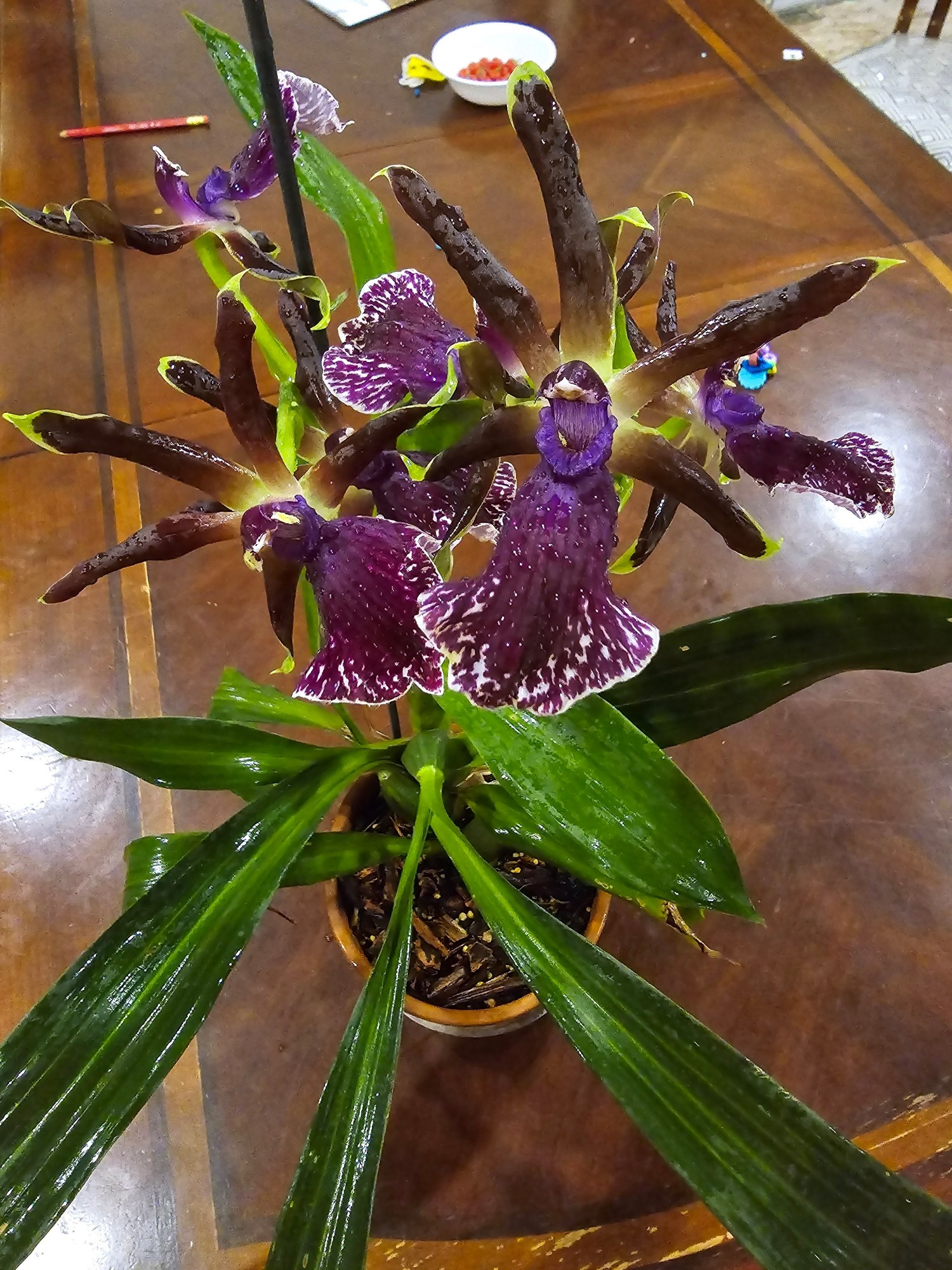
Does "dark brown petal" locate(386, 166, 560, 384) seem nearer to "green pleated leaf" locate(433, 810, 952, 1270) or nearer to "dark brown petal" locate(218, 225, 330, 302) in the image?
"dark brown petal" locate(218, 225, 330, 302)

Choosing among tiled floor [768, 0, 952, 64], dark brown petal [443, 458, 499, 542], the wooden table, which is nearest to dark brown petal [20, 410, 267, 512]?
dark brown petal [443, 458, 499, 542]

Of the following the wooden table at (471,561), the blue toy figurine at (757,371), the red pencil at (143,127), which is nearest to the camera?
the wooden table at (471,561)

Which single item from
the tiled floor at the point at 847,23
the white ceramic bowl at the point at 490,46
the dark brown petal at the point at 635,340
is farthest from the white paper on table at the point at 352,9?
the dark brown petal at the point at 635,340

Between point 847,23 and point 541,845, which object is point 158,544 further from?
point 847,23

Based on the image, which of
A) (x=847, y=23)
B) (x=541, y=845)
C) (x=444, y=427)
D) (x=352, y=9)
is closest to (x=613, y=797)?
(x=541, y=845)

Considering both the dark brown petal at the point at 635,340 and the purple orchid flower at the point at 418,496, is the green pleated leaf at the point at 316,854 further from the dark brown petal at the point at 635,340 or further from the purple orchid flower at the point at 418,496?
the dark brown petal at the point at 635,340

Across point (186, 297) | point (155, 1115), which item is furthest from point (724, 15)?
point (155, 1115)
